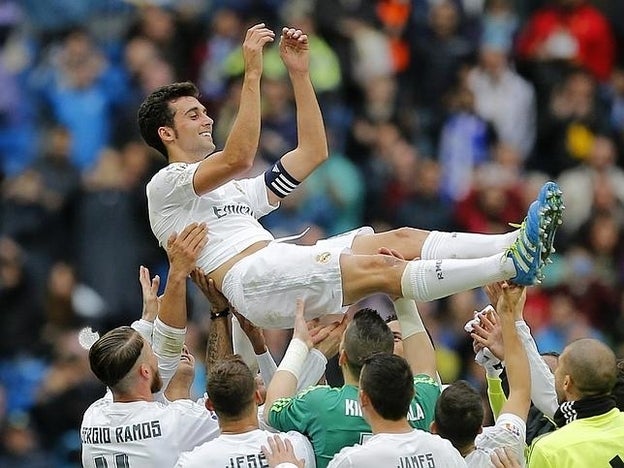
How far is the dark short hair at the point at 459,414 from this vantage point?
7.92m

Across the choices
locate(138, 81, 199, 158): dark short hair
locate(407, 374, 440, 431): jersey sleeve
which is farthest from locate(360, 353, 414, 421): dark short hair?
locate(138, 81, 199, 158): dark short hair

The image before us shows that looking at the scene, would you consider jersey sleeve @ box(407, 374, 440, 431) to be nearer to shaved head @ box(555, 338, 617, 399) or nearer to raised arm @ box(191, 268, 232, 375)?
shaved head @ box(555, 338, 617, 399)

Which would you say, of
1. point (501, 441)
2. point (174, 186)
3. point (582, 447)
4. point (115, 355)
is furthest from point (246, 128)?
point (582, 447)

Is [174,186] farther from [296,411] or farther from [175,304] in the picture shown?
[296,411]

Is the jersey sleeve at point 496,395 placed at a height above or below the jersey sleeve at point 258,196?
below

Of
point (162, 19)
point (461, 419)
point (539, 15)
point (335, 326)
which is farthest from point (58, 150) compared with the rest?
point (461, 419)

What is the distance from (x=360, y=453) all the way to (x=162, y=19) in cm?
996

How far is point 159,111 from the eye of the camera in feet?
31.1

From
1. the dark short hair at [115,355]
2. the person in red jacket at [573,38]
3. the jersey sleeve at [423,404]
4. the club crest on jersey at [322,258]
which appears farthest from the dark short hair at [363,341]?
the person in red jacket at [573,38]

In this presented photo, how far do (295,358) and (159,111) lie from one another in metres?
1.89

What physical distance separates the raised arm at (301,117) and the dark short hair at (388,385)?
85.4 inches

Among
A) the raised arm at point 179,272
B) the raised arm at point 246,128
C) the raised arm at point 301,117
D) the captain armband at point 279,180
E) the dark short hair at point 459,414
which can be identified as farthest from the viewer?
the captain armband at point 279,180

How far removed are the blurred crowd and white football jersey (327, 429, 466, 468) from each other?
6667 millimetres

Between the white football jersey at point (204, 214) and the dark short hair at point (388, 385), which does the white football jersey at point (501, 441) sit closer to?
the dark short hair at point (388, 385)
